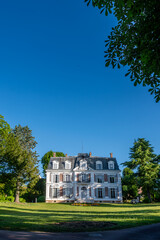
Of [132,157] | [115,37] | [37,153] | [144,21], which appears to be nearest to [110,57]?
[115,37]

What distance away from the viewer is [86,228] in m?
7.44

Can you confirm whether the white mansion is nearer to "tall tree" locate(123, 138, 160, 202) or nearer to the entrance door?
the entrance door

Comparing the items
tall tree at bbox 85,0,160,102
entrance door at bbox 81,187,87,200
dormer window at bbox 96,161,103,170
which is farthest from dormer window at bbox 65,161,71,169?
tall tree at bbox 85,0,160,102

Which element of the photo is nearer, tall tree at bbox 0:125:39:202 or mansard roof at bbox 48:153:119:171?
tall tree at bbox 0:125:39:202

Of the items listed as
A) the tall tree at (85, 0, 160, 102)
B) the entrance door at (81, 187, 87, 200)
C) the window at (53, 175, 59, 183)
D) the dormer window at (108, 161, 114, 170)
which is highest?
the tall tree at (85, 0, 160, 102)

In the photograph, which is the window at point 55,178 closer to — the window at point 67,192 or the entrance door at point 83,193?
the window at point 67,192

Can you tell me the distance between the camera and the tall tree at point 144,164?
3031cm

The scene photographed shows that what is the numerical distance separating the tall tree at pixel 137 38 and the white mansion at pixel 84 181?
3301cm

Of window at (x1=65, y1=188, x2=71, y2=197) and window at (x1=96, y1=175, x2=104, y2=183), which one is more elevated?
window at (x1=96, y1=175, x2=104, y2=183)

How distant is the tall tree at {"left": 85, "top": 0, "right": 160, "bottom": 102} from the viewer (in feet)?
16.3

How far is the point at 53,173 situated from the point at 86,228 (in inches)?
1264

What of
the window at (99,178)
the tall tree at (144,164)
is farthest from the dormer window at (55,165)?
the tall tree at (144,164)

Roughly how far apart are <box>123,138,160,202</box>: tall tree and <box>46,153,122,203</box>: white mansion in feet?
21.2

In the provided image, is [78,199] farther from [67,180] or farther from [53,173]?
[53,173]
